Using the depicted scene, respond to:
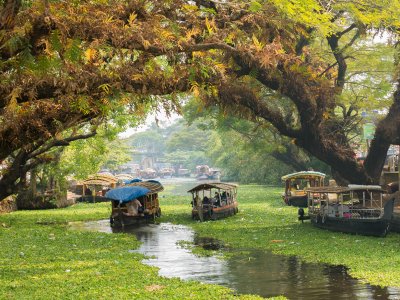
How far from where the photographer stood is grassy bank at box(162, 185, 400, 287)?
14.8 metres

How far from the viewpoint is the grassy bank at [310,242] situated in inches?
582

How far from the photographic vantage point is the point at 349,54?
25625 mm

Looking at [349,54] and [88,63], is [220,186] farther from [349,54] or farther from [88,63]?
[88,63]

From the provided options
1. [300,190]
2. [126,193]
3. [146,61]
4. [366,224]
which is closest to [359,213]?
[366,224]

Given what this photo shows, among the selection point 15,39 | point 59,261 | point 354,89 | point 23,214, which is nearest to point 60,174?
point 23,214

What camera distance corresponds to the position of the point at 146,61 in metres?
12.8

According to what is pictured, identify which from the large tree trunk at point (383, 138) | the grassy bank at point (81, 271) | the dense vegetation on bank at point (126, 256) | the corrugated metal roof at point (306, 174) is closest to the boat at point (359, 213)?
the dense vegetation on bank at point (126, 256)

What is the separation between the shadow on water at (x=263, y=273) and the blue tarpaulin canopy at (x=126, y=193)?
7555mm

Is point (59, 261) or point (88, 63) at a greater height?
point (88, 63)

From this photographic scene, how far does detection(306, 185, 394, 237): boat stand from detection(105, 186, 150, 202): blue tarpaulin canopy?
8.41 m

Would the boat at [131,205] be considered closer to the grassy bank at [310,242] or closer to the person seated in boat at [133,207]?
the person seated in boat at [133,207]

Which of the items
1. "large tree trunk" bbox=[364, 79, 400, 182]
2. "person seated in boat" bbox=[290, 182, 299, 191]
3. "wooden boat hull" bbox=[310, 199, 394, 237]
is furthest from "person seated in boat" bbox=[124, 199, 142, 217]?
"person seated in boat" bbox=[290, 182, 299, 191]

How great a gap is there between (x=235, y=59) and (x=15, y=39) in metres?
12.3

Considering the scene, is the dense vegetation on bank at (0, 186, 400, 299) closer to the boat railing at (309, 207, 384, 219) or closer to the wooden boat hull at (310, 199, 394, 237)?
the wooden boat hull at (310, 199, 394, 237)
